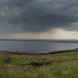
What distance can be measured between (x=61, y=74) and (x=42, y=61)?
1.99 meters

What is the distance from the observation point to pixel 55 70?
1489cm

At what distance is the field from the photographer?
14.4 meters

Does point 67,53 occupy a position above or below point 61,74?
above

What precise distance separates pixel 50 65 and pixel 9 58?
3.68 metres

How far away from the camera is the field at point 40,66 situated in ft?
47.2

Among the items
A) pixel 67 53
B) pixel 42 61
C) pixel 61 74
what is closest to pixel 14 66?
pixel 42 61

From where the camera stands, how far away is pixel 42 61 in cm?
1592

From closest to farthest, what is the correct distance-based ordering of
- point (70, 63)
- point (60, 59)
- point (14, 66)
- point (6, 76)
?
1. point (6, 76)
2. point (14, 66)
3. point (70, 63)
4. point (60, 59)

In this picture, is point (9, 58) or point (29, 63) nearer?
point (29, 63)

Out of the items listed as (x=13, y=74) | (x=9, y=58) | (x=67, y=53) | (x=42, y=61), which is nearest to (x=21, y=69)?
(x=13, y=74)

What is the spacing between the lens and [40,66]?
15281 millimetres

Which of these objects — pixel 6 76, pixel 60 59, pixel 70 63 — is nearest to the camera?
pixel 6 76

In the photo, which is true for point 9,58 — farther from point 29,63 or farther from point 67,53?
point 67,53

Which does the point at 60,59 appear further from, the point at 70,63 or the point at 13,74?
the point at 13,74
